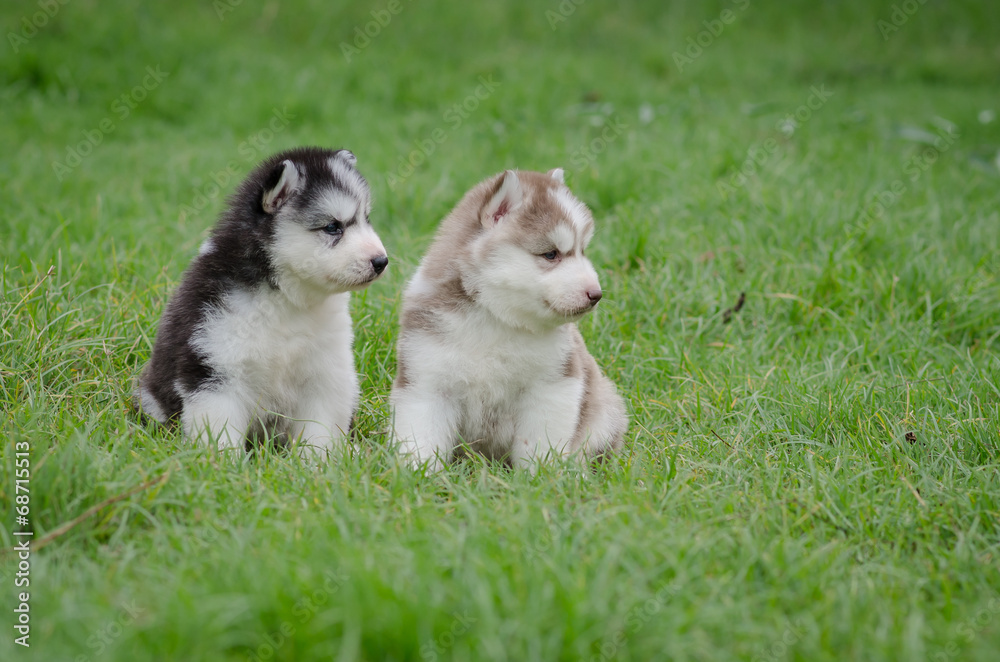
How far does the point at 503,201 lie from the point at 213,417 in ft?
5.12

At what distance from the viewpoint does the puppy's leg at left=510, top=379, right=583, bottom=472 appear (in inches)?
145

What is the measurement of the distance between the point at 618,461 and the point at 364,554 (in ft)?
5.10

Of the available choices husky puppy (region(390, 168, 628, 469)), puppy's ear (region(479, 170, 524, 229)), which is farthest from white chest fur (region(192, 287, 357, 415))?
puppy's ear (region(479, 170, 524, 229))

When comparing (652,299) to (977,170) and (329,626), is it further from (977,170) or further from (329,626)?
(977,170)

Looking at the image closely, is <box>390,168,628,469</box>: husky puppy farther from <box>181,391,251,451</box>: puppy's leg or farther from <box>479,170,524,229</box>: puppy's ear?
<box>181,391,251,451</box>: puppy's leg

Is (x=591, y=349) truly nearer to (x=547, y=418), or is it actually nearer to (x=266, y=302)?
(x=547, y=418)

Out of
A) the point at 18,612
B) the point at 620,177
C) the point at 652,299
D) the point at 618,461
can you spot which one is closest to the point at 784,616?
the point at 618,461

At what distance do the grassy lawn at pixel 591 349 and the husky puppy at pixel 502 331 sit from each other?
26 cm

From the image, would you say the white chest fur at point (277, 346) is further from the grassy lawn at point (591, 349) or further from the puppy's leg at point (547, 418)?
the puppy's leg at point (547, 418)

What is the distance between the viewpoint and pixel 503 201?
3.64 metres

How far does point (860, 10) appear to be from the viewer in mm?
14266

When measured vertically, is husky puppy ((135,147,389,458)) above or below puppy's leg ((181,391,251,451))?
above

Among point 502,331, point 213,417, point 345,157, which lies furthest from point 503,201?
point 213,417

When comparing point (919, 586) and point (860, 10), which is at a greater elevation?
point (919, 586)
